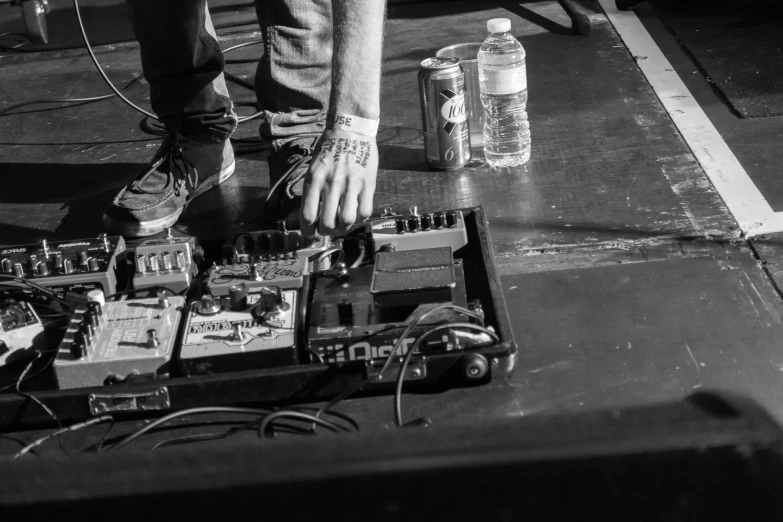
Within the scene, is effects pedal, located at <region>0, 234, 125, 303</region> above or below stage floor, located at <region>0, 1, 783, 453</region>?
above

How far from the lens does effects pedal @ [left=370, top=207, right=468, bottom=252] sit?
5.19ft

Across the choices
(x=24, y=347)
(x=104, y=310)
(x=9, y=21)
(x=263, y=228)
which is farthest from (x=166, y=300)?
(x=9, y=21)

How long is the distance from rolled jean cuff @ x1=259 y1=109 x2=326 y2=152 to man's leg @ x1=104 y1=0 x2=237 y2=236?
6.6 inches

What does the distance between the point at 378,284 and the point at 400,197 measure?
0.79 meters

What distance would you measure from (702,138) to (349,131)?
1.28 m

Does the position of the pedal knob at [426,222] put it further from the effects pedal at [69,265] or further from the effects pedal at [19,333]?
the effects pedal at [19,333]

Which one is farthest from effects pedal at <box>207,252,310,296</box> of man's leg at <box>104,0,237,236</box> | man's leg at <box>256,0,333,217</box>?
man's leg at <box>104,0,237,236</box>

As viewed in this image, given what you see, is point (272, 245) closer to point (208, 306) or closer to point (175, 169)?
point (208, 306)

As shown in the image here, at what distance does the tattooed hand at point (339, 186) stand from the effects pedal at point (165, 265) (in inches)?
13.8

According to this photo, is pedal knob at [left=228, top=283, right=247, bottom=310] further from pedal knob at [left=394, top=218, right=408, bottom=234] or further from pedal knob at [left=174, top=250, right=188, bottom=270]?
pedal knob at [left=394, top=218, right=408, bottom=234]

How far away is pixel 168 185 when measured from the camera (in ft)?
6.85

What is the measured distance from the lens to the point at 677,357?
136 centimetres

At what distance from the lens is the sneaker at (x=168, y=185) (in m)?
2.01

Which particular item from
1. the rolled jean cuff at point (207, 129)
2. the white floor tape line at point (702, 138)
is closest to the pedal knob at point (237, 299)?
the rolled jean cuff at point (207, 129)
